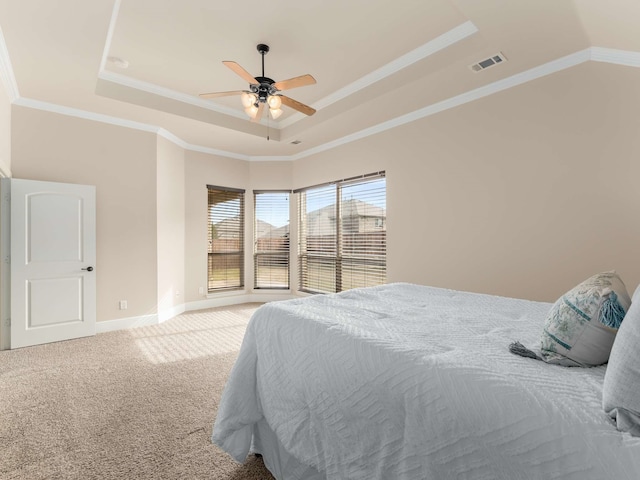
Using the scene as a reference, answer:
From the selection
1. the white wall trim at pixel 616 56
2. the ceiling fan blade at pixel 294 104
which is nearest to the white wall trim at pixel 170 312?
the ceiling fan blade at pixel 294 104

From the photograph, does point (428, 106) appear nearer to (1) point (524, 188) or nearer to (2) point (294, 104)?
(1) point (524, 188)

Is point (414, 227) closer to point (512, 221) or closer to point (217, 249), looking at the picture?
point (512, 221)

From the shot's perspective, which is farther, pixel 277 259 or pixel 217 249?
pixel 277 259

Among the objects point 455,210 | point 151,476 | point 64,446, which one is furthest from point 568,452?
point 455,210

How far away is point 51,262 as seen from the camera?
12.7 feet

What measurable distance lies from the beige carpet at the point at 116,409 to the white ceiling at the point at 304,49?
284 centimetres

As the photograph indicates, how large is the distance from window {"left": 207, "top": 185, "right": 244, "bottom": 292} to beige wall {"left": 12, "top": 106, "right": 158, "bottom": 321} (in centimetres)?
126

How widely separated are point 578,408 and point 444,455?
15.1 inches

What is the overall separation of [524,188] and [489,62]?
1231mm

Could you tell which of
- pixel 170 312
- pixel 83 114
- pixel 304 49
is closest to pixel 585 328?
pixel 304 49

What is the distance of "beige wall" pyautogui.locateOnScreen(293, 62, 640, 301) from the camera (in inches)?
107

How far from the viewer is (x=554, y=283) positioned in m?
3.04

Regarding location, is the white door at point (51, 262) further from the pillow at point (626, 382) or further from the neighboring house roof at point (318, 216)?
the pillow at point (626, 382)

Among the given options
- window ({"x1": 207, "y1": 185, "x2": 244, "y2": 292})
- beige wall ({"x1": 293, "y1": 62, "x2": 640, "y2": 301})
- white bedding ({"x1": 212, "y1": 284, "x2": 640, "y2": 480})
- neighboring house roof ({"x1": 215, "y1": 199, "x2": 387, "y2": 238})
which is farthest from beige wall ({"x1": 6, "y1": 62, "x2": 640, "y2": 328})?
white bedding ({"x1": 212, "y1": 284, "x2": 640, "y2": 480})
